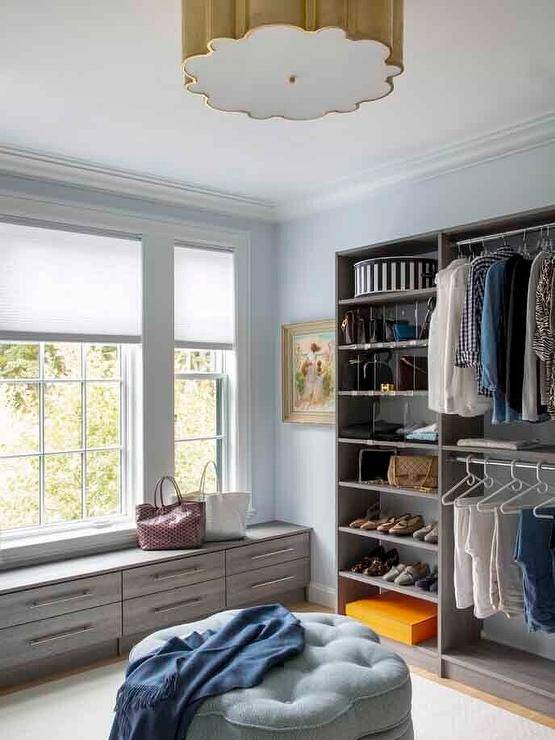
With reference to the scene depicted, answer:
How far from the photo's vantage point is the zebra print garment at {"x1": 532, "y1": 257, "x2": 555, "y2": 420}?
9.17 ft

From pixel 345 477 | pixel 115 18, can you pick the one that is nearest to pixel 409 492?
pixel 345 477

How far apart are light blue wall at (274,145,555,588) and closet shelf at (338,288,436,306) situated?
48cm

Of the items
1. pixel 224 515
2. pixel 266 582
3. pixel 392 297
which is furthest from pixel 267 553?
pixel 392 297

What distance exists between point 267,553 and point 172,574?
0.72m

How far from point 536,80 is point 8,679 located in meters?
3.66

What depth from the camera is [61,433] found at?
4062mm

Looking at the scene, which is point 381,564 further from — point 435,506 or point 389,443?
point 389,443

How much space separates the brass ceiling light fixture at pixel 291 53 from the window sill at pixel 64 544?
2.59 meters

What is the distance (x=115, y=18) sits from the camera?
236 centimetres

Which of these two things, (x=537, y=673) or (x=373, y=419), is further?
(x=373, y=419)

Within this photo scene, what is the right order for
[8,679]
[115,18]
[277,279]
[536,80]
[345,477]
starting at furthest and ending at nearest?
[277,279]
[345,477]
[8,679]
[536,80]
[115,18]

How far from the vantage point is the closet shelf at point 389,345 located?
357 centimetres

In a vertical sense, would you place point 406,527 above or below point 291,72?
below

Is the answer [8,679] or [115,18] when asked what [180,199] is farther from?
[8,679]
